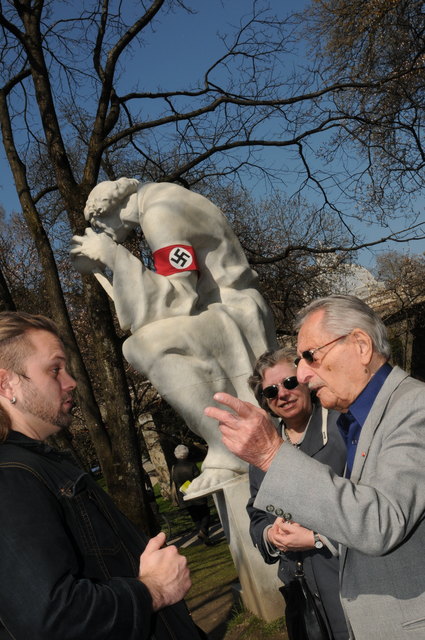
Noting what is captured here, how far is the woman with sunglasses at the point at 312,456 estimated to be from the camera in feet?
8.27

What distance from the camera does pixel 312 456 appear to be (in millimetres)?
2797

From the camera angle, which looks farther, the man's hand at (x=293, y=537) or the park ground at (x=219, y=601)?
the park ground at (x=219, y=601)

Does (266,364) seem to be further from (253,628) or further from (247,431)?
(253,628)

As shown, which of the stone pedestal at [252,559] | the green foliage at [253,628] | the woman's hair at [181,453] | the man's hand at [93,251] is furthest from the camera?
the woman's hair at [181,453]

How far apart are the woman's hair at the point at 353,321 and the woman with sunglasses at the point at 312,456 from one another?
756 mm

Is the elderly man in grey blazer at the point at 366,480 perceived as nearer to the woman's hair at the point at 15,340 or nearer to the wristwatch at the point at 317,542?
the wristwatch at the point at 317,542

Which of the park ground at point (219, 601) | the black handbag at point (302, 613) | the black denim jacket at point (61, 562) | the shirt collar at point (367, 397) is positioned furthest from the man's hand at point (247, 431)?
the park ground at point (219, 601)

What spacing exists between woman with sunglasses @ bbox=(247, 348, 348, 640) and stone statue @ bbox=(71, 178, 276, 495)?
1.19 m

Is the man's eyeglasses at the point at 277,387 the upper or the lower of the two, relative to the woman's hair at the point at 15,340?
lower

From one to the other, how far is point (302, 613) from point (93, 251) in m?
2.91

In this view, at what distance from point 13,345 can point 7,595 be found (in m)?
0.74

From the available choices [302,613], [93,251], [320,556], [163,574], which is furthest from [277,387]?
[93,251]

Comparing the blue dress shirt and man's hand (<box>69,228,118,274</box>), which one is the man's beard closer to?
the blue dress shirt

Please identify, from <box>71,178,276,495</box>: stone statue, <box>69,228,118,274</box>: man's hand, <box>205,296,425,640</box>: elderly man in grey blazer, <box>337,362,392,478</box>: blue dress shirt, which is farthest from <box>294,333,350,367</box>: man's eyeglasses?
<box>69,228,118,274</box>: man's hand
